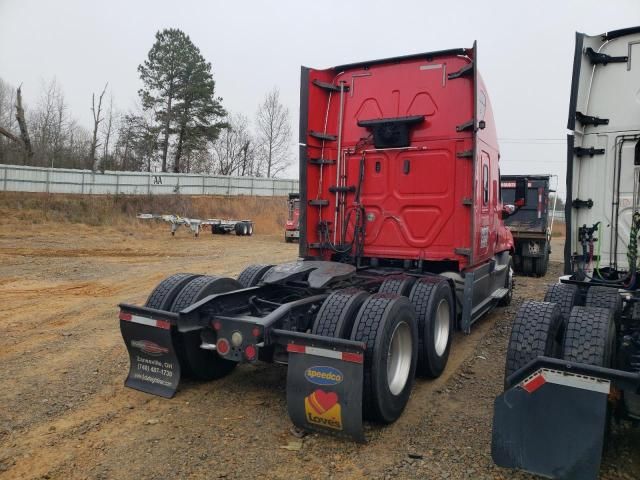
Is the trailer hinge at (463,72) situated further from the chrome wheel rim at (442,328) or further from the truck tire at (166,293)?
the truck tire at (166,293)

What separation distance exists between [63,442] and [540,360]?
3.23m

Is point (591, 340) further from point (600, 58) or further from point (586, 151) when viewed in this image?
point (600, 58)

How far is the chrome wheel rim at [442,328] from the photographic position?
5.18m

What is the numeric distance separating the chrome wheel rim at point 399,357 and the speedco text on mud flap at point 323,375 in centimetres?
64

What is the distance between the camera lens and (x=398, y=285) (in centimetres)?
518

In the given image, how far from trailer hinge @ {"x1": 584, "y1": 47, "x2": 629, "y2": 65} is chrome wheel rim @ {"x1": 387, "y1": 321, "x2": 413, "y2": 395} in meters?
2.79

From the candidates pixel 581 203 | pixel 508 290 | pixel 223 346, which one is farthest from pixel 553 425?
pixel 508 290

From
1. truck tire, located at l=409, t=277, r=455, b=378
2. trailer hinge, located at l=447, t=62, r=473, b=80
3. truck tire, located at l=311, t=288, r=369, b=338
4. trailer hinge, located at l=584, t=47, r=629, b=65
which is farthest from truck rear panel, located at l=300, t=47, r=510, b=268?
truck tire, located at l=311, t=288, r=369, b=338

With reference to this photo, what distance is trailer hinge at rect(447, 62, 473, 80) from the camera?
5.65 m

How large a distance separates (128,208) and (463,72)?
26143 mm

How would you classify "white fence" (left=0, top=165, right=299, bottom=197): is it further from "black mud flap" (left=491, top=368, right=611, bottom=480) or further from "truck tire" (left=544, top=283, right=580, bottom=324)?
"black mud flap" (left=491, top=368, right=611, bottom=480)

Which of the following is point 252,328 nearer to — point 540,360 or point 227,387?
point 227,387

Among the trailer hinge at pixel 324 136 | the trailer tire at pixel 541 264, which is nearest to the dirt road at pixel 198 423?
the trailer hinge at pixel 324 136

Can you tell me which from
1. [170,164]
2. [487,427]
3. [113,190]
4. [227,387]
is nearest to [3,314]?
[227,387]
